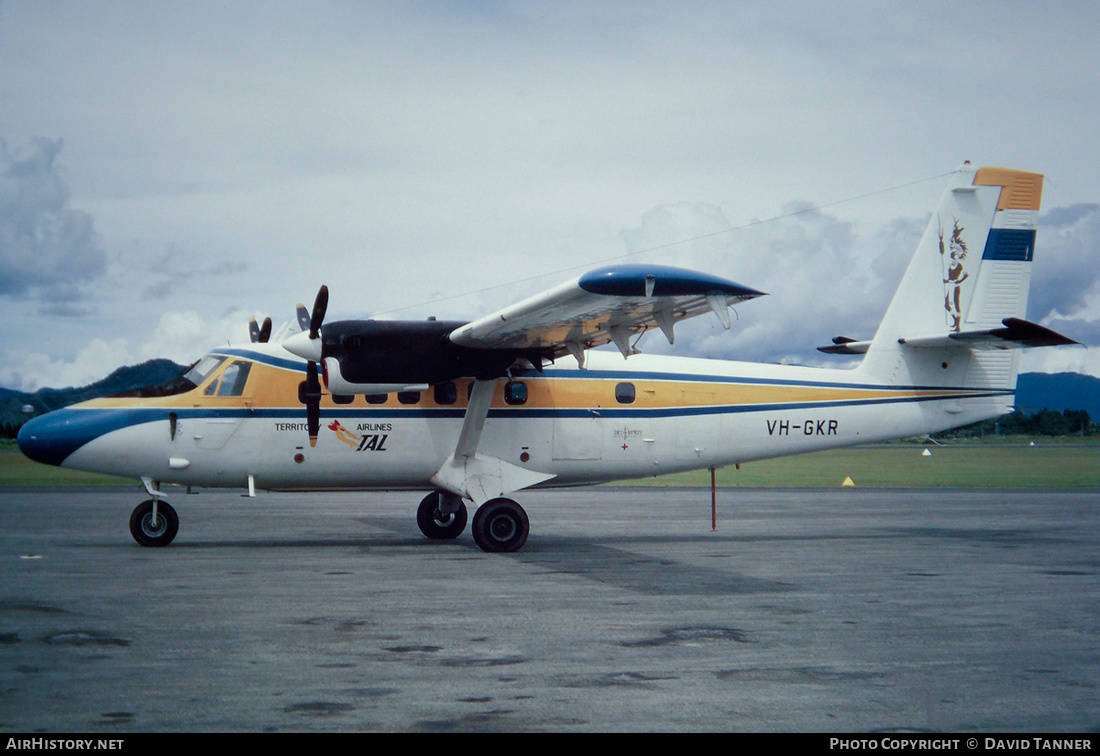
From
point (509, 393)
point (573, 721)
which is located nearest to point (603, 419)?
point (509, 393)

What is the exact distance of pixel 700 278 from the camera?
36.3ft

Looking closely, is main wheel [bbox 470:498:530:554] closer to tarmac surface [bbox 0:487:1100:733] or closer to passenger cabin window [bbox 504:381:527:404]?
tarmac surface [bbox 0:487:1100:733]

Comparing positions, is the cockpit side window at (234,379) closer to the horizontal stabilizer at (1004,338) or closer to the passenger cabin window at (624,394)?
the passenger cabin window at (624,394)

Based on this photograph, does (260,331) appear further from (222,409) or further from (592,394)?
(592,394)

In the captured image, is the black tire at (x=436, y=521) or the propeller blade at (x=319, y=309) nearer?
the propeller blade at (x=319, y=309)

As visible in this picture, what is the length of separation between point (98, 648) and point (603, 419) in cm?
953

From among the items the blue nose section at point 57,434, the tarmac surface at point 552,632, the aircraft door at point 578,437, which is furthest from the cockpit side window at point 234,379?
the aircraft door at point 578,437

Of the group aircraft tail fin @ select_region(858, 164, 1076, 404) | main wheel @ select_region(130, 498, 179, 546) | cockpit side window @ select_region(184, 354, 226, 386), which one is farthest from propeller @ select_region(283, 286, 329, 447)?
aircraft tail fin @ select_region(858, 164, 1076, 404)

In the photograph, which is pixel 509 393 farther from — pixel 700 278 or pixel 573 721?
pixel 573 721

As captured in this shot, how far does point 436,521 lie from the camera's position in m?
16.5

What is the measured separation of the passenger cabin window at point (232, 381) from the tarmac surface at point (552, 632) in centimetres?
245

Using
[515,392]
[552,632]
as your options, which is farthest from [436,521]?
[552,632]

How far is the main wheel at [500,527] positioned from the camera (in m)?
14.4

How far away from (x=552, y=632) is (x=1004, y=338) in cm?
1082
